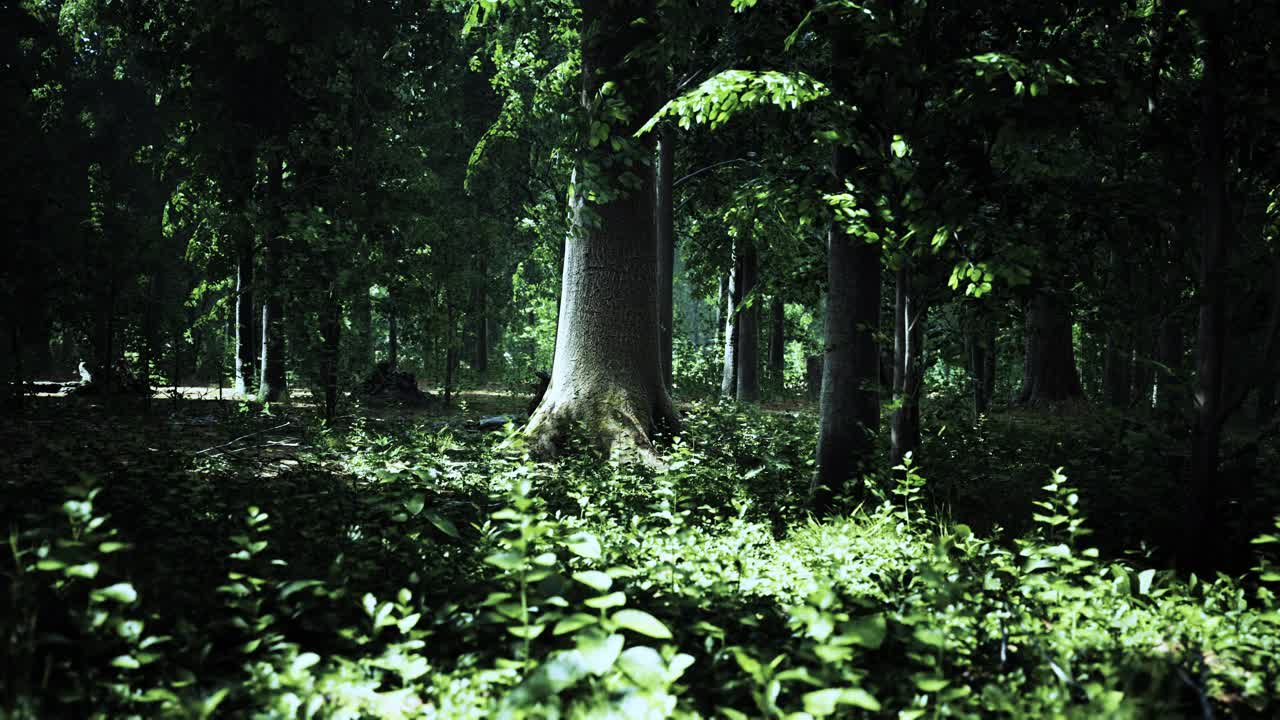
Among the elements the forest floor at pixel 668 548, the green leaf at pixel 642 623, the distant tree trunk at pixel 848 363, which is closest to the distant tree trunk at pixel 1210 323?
the forest floor at pixel 668 548

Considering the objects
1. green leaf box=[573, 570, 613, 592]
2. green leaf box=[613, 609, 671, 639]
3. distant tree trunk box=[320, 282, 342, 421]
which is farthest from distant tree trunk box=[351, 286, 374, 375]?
green leaf box=[613, 609, 671, 639]

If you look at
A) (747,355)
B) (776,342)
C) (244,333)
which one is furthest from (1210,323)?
(776,342)

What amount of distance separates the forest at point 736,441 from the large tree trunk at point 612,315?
0.05 m

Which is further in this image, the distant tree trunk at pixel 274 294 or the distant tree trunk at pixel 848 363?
the distant tree trunk at pixel 274 294

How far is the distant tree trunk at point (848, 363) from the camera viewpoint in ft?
19.6

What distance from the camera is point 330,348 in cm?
981

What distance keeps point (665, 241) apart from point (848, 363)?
8310 mm

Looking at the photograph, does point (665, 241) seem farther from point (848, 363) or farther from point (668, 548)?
point (668, 548)

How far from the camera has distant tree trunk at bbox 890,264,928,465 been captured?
544cm

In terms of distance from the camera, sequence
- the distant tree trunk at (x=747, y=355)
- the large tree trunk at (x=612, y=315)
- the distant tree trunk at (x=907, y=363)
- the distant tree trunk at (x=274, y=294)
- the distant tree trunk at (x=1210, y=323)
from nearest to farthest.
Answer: the distant tree trunk at (x=1210, y=323) → the distant tree trunk at (x=907, y=363) → the large tree trunk at (x=612, y=315) → the distant tree trunk at (x=274, y=294) → the distant tree trunk at (x=747, y=355)

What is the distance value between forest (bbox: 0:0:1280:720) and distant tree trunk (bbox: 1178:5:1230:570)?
19mm

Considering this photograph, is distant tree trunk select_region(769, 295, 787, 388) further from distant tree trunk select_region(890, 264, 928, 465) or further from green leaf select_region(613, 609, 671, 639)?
green leaf select_region(613, 609, 671, 639)

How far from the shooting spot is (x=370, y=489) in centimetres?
584

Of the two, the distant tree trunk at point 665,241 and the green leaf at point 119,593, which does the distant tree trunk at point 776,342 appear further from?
the green leaf at point 119,593
